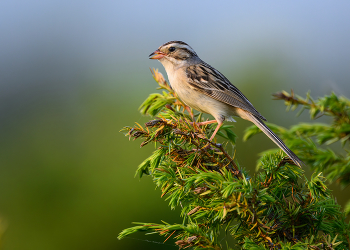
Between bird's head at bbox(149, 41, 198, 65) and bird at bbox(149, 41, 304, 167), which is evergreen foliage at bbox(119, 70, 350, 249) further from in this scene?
bird's head at bbox(149, 41, 198, 65)

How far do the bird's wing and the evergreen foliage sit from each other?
1.56m

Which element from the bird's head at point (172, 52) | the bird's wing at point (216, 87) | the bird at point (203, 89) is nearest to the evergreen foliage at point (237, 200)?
the bird at point (203, 89)

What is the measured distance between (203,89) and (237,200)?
2.31 m

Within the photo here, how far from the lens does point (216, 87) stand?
3.74 metres

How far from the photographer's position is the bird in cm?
337

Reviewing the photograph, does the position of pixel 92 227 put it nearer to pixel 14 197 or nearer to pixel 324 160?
pixel 14 197

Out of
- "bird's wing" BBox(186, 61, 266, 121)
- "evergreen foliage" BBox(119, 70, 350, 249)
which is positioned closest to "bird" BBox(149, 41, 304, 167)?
"bird's wing" BBox(186, 61, 266, 121)

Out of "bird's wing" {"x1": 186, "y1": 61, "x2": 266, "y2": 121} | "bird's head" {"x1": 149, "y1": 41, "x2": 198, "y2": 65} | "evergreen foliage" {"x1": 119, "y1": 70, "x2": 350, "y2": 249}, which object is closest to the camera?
"evergreen foliage" {"x1": 119, "y1": 70, "x2": 350, "y2": 249}

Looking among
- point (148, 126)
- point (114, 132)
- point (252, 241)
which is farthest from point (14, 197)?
point (252, 241)

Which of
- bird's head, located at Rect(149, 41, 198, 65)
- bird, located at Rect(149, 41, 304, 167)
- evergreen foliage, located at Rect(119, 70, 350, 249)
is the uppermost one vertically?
bird's head, located at Rect(149, 41, 198, 65)

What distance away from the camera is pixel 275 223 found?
1562 mm

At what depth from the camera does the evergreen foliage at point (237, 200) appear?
147cm

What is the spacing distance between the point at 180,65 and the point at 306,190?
2738 millimetres

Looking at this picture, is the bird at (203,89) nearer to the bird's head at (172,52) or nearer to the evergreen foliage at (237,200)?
the bird's head at (172,52)
